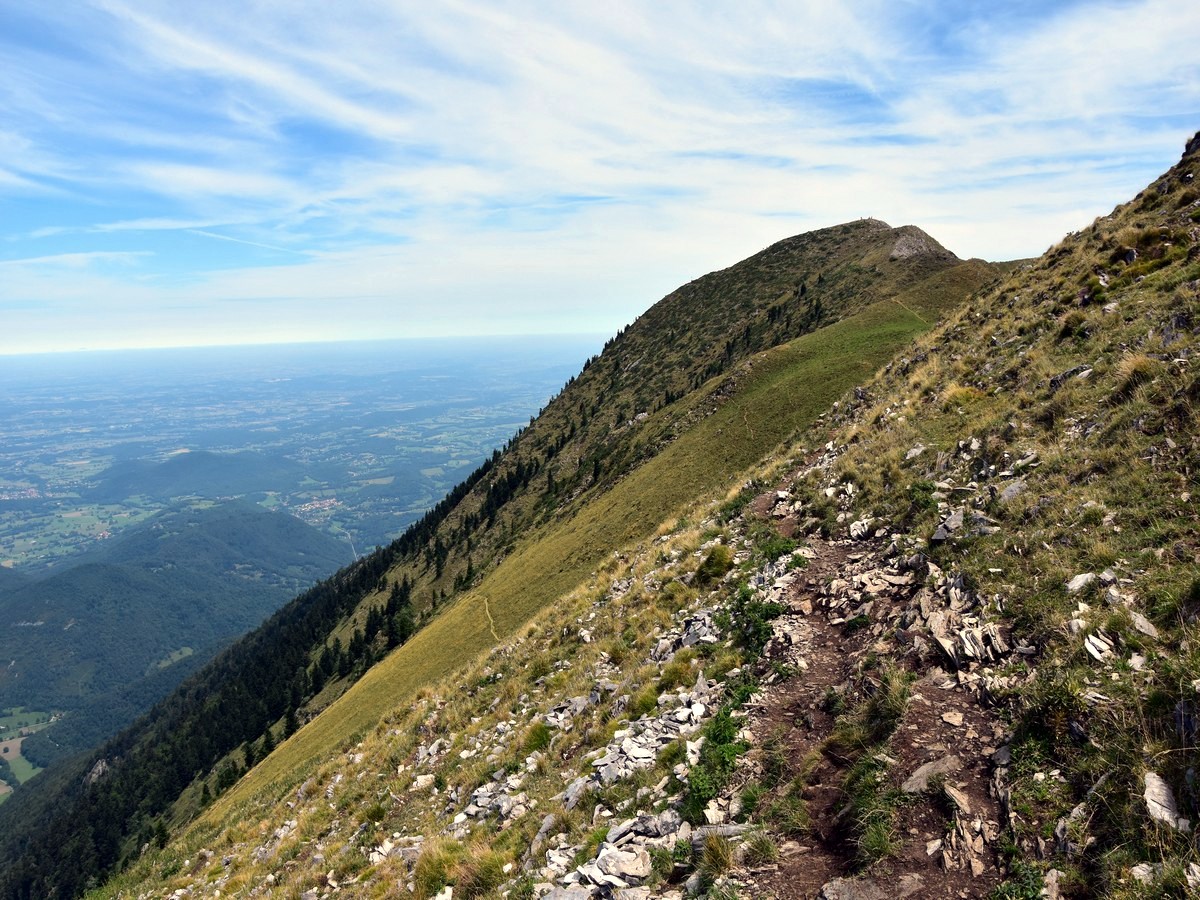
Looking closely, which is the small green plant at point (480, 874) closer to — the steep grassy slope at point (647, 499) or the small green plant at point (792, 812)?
the small green plant at point (792, 812)

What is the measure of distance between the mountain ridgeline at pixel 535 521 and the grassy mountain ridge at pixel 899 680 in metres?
16.2

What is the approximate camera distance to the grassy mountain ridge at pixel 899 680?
646 cm

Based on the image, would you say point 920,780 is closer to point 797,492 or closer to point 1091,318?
point 797,492

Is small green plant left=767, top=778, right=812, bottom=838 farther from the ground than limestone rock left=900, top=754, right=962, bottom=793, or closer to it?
closer to it

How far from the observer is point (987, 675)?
824 cm

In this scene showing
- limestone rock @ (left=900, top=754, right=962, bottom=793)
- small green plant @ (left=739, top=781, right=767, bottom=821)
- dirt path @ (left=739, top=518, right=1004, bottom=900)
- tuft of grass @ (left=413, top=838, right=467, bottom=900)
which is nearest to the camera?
dirt path @ (left=739, top=518, right=1004, bottom=900)

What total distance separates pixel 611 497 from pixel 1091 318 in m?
39.3

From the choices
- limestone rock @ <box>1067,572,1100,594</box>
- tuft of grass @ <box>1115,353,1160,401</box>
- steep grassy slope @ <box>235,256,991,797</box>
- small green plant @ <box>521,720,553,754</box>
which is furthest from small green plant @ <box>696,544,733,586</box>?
steep grassy slope @ <box>235,256,991,797</box>

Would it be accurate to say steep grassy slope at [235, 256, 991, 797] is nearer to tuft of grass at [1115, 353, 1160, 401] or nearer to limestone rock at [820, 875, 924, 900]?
tuft of grass at [1115, 353, 1160, 401]

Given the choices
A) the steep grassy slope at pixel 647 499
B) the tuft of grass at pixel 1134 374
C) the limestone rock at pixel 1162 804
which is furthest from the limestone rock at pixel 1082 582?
the steep grassy slope at pixel 647 499

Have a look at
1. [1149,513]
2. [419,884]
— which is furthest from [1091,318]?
[419,884]

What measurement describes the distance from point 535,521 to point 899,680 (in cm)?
8109

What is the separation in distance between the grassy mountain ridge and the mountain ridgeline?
16.2m

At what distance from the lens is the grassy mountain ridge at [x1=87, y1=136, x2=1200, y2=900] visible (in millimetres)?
6457
